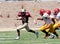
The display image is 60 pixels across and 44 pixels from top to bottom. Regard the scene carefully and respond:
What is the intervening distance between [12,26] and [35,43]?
17.0m

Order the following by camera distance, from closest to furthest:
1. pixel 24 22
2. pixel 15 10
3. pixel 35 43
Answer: pixel 35 43 → pixel 24 22 → pixel 15 10

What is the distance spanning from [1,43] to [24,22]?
253 cm

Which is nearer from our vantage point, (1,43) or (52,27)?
(1,43)

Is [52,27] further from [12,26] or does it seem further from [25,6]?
[25,6]

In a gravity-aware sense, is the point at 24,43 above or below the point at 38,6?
above

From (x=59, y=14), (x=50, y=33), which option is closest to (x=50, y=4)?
(x=59, y=14)

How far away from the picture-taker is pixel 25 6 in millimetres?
37281

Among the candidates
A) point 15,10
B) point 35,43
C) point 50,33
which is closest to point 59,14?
point 50,33

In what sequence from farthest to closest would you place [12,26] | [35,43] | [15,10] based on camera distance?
[15,10]
[12,26]
[35,43]

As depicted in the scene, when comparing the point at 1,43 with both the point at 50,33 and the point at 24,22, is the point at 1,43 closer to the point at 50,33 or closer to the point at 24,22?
the point at 24,22

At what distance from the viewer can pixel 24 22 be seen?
1925cm

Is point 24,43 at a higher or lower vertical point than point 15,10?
higher

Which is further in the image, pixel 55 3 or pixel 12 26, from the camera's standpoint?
pixel 55 3

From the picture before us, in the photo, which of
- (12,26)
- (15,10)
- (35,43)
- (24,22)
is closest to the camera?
(35,43)
